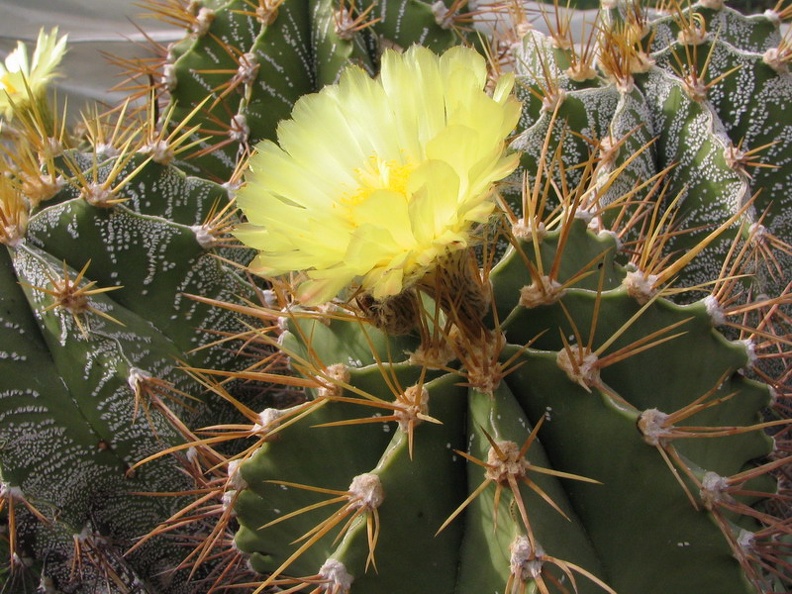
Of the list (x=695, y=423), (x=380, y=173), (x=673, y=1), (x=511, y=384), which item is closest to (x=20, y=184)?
(x=380, y=173)

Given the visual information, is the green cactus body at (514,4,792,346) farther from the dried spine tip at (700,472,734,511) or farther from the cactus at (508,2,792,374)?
the dried spine tip at (700,472,734,511)

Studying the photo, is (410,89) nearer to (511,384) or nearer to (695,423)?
(511,384)

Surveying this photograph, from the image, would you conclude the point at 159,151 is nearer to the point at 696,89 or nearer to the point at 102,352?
the point at 102,352

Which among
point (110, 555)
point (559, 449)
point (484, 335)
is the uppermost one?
point (484, 335)

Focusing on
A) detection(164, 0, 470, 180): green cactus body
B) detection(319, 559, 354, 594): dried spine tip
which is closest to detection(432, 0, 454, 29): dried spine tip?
detection(164, 0, 470, 180): green cactus body

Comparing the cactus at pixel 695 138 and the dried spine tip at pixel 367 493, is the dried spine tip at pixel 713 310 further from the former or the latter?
the dried spine tip at pixel 367 493

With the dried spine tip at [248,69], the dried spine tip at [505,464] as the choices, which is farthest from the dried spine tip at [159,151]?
the dried spine tip at [505,464]
